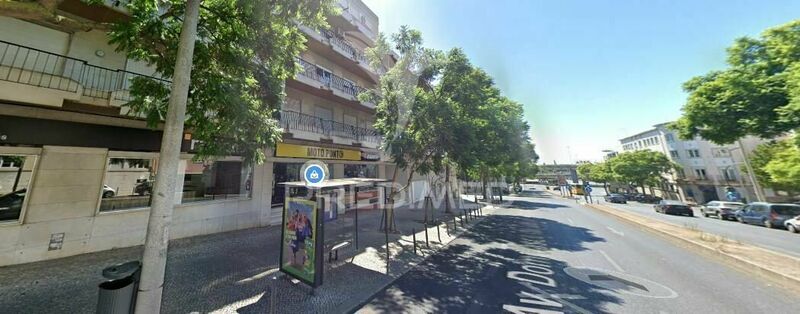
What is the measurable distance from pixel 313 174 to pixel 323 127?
27.0 ft

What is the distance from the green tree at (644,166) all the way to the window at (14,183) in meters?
60.6

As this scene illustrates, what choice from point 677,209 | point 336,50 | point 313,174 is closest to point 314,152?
point 336,50

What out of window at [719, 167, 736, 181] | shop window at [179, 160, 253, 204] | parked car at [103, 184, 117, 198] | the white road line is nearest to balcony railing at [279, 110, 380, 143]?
shop window at [179, 160, 253, 204]

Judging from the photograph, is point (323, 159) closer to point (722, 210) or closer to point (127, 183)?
point (127, 183)

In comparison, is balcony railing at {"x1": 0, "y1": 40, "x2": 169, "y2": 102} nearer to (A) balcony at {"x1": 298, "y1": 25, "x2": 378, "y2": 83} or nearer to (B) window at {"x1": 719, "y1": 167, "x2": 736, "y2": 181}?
(A) balcony at {"x1": 298, "y1": 25, "x2": 378, "y2": 83}

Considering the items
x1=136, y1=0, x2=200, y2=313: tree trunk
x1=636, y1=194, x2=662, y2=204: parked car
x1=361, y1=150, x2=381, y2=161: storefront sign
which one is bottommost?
x1=636, y1=194, x2=662, y2=204: parked car

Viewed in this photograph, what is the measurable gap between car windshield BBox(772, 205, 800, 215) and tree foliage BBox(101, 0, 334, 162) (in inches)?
1142

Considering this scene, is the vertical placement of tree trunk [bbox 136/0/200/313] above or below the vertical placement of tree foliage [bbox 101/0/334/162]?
below

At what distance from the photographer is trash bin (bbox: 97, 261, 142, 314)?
129 inches

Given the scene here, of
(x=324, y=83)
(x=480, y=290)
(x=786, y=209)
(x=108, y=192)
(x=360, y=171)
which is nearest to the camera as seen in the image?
(x=480, y=290)

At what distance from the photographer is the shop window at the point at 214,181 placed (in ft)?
32.4

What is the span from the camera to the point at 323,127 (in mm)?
14430

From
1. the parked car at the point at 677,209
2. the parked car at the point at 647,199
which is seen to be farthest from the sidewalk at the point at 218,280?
the parked car at the point at 647,199

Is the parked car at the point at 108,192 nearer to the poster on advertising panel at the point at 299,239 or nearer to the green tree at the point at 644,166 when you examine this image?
the poster on advertising panel at the point at 299,239
